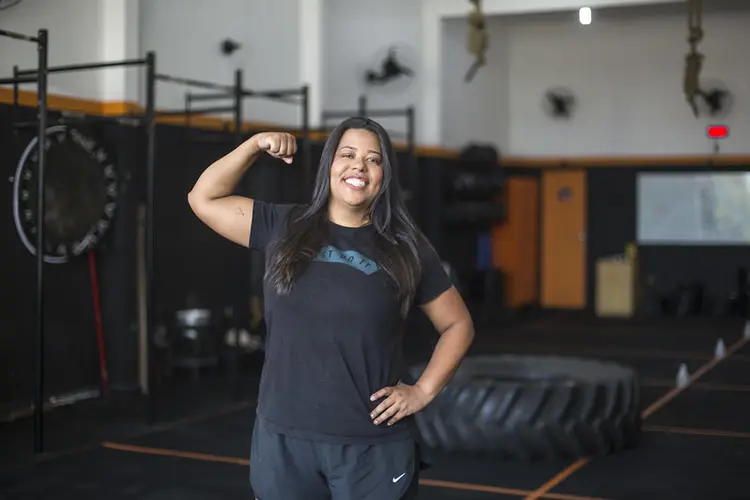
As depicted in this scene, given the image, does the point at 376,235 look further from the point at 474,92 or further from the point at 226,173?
the point at 474,92

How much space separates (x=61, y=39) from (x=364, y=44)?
13.2ft

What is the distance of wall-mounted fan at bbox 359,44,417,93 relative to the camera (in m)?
9.69

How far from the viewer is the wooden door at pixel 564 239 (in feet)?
40.3

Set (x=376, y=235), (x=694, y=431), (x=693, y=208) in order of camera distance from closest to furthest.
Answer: (x=376, y=235) < (x=694, y=431) < (x=693, y=208)

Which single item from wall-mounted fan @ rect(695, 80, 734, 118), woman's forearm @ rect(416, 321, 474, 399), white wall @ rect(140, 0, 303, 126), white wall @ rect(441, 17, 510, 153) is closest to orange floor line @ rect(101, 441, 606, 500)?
woman's forearm @ rect(416, 321, 474, 399)

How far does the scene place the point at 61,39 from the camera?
241 inches

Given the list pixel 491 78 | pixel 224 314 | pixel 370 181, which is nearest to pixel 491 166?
pixel 491 78

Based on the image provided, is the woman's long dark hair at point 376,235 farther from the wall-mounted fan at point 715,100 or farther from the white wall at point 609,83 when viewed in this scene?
the wall-mounted fan at point 715,100

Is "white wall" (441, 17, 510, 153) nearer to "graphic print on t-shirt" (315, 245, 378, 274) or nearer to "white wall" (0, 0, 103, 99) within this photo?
"white wall" (0, 0, 103, 99)

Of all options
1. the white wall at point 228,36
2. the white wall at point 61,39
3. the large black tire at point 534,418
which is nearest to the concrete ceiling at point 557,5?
the white wall at point 228,36

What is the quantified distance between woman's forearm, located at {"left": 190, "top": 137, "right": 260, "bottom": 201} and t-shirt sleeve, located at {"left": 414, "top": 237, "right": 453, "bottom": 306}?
15.4 inches

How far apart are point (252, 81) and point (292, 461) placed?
6.36 metres

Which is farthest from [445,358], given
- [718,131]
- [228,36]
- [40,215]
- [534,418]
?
[718,131]

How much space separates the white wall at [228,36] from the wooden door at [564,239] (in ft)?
16.0
